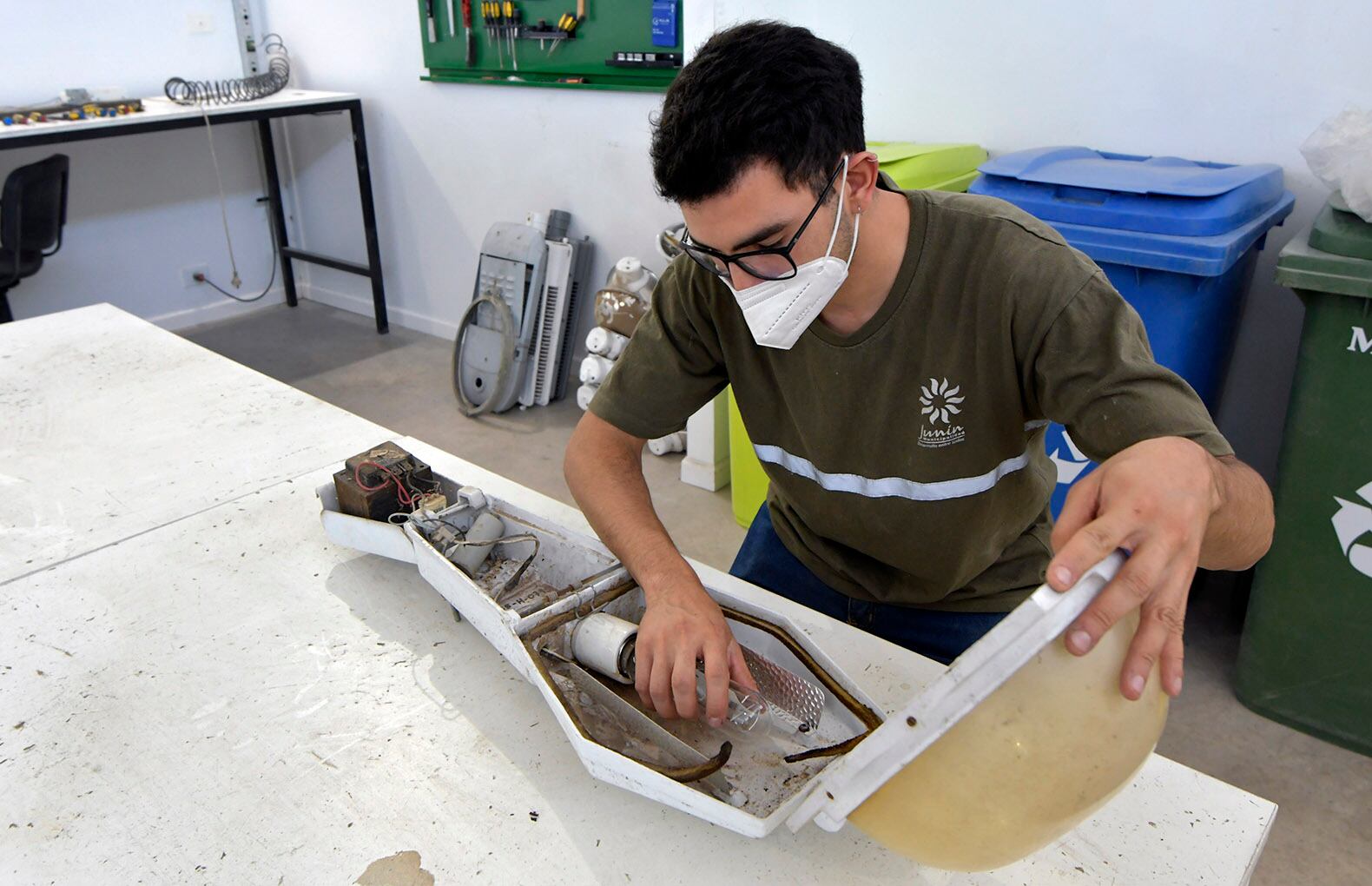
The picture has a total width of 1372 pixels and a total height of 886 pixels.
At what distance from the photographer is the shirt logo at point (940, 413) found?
110 centimetres

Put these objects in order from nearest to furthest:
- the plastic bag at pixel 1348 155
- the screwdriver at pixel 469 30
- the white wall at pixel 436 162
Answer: the plastic bag at pixel 1348 155 < the white wall at pixel 436 162 < the screwdriver at pixel 469 30

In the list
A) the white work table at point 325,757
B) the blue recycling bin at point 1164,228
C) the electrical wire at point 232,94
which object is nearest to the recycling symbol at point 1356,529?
the blue recycling bin at point 1164,228

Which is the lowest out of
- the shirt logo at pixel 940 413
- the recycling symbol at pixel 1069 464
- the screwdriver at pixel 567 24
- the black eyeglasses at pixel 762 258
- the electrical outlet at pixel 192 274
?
the electrical outlet at pixel 192 274

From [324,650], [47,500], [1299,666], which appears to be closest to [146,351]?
[47,500]

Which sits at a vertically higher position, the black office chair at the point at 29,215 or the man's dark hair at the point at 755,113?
the man's dark hair at the point at 755,113

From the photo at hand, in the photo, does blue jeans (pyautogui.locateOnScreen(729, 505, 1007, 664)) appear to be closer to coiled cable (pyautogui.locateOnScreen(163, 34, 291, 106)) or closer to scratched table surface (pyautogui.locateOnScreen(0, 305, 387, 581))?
scratched table surface (pyautogui.locateOnScreen(0, 305, 387, 581))

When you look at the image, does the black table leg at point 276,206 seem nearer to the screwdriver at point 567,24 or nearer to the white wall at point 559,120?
the white wall at point 559,120

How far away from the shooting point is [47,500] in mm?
1403

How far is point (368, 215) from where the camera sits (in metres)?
4.12

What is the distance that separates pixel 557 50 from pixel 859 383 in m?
2.68

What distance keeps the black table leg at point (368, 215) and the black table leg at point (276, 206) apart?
486 mm

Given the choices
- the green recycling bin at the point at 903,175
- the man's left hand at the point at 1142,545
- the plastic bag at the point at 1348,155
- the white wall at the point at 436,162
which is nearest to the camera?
the man's left hand at the point at 1142,545

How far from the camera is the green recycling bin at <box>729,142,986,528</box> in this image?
6.84 feet

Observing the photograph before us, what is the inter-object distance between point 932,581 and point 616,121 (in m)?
2.52
